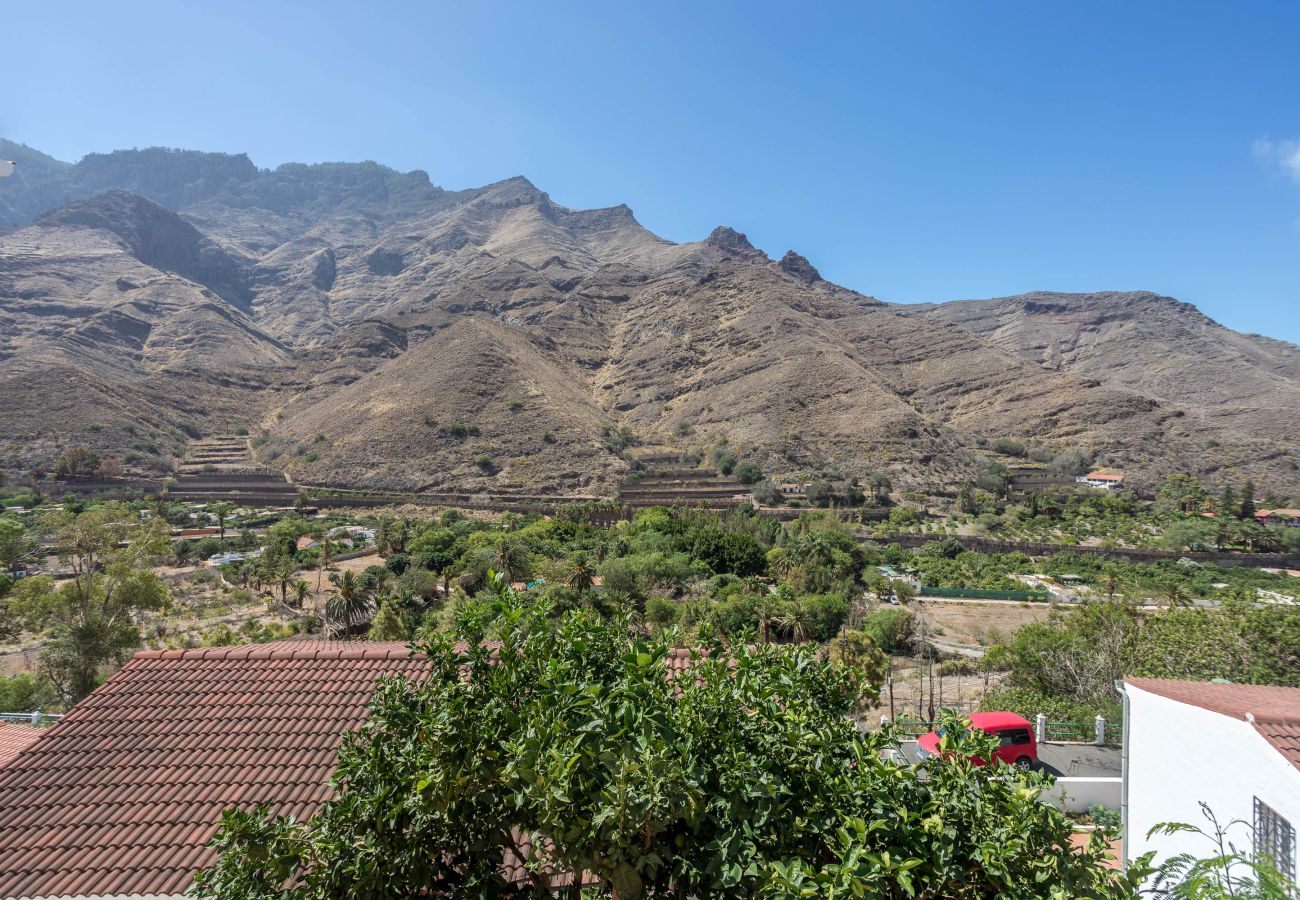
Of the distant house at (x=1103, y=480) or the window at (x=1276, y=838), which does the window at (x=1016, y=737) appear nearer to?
the window at (x=1276, y=838)

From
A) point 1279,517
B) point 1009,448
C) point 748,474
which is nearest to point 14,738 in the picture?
point 748,474

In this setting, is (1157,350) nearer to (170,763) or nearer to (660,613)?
(660,613)

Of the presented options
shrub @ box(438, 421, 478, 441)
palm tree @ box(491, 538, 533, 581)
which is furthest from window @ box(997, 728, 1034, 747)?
shrub @ box(438, 421, 478, 441)

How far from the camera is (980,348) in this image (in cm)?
9625

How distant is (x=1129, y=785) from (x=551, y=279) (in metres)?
131

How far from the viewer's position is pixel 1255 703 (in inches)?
252

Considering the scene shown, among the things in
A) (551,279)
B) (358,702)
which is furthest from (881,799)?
(551,279)

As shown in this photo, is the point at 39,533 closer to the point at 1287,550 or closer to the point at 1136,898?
the point at 1136,898

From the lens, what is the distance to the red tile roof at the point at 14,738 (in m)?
8.13

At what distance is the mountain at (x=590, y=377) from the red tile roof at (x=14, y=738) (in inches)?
2045

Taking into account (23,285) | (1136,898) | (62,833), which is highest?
(23,285)

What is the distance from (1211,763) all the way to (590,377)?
315 feet

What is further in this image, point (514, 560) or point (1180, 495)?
point (1180, 495)

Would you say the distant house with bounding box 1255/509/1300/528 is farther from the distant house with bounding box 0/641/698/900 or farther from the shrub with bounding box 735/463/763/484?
the distant house with bounding box 0/641/698/900
